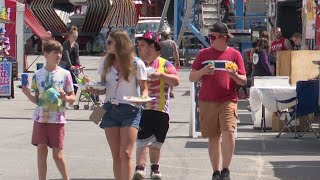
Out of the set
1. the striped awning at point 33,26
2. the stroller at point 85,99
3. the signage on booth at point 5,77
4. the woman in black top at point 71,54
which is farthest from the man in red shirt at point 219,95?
the striped awning at point 33,26

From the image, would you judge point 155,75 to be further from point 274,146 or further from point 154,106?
point 274,146

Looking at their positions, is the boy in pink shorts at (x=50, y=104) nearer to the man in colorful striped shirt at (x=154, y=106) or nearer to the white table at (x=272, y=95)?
the man in colorful striped shirt at (x=154, y=106)

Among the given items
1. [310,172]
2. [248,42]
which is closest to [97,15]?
[248,42]

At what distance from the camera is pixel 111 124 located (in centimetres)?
826

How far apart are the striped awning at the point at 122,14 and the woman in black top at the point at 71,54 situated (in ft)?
102

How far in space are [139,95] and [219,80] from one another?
1.36 m

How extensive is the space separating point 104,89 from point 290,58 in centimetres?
838

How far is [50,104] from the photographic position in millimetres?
8625

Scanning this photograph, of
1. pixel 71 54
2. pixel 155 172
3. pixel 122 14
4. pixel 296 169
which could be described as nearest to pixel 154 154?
pixel 155 172

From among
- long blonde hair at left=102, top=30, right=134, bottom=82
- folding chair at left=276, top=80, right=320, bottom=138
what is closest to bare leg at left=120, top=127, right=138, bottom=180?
long blonde hair at left=102, top=30, right=134, bottom=82

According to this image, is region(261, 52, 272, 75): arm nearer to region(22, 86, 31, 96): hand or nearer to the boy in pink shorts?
the boy in pink shorts

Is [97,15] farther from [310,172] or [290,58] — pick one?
[310,172]

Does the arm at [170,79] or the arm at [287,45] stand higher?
the arm at [287,45]

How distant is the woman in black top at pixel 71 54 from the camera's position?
703 inches
